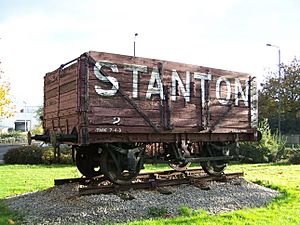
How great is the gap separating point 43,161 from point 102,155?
1227 cm

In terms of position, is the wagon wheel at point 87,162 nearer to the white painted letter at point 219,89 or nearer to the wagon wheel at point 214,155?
the wagon wheel at point 214,155

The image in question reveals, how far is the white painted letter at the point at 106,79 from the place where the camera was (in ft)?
25.3

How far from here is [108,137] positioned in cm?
793

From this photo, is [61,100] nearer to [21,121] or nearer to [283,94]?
[283,94]

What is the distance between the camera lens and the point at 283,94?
1633 inches

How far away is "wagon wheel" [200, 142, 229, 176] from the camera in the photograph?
10.4 m

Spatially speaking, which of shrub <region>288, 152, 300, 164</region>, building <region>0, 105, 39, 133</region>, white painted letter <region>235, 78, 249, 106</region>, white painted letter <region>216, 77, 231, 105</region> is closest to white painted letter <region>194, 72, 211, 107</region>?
white painted letter <region>216, 77, 231, 105</region>

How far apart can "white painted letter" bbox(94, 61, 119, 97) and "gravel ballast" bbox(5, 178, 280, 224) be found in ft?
7.05

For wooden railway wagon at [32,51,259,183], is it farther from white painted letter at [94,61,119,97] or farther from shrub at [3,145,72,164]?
Result: shrub at [3,145,72,164]

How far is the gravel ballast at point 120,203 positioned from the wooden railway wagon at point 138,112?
2.53 feet

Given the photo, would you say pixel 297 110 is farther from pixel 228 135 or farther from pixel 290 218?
pixel 290 218

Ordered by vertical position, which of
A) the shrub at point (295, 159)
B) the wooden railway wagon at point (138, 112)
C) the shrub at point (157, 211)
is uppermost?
the wooden railway wagon at point (138, 112)

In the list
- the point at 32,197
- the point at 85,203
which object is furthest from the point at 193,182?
the point at 32,197

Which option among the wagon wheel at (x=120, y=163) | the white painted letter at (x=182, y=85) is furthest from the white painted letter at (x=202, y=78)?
the wagon wheel at (x=120, y=163)
